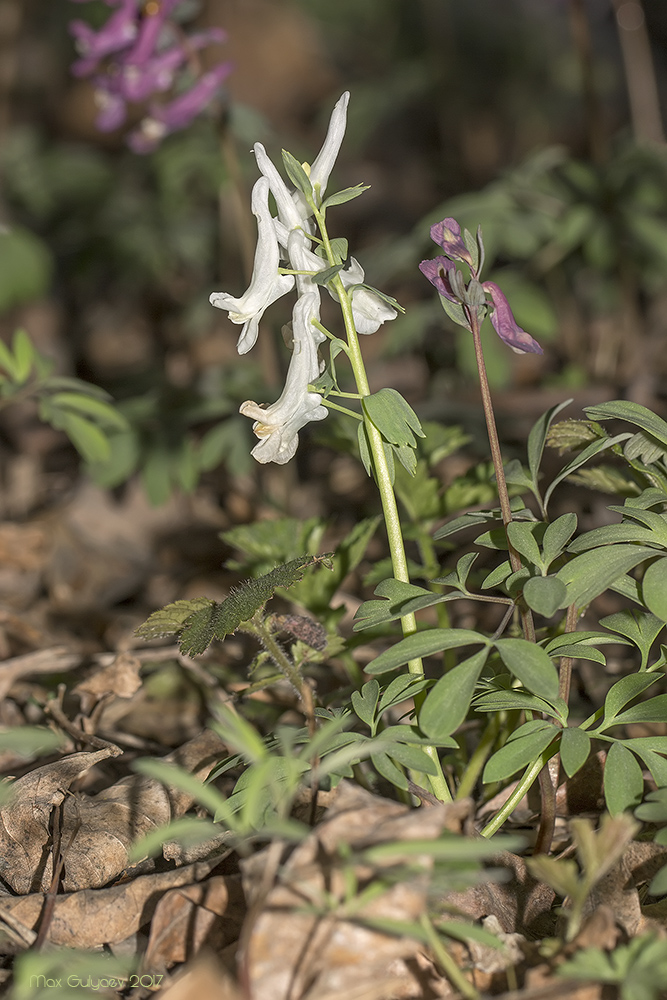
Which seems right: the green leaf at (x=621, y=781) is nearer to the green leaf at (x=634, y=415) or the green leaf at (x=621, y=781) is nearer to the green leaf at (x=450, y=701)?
the green leaf at (x=450, y=701)

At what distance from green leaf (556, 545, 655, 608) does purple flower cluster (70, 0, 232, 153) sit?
87.7 inches

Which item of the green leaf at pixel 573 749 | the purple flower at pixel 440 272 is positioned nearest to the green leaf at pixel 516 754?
the green leaf at pixel 573 749

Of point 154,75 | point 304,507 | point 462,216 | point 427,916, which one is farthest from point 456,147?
point 427,916

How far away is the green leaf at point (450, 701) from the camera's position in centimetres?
109

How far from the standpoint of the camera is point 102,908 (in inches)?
51.1

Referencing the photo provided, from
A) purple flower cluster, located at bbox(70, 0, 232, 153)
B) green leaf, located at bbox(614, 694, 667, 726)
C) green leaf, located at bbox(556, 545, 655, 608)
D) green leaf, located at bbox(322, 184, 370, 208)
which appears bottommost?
green leaf, located at bbox(614, 694, 667, 726)

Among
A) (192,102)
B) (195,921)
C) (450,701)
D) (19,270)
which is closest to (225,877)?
(195,921)

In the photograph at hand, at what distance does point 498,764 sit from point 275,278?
0.78m

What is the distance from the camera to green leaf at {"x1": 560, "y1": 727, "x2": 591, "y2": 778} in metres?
1.09

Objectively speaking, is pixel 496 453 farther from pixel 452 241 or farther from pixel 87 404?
pixel 87 404

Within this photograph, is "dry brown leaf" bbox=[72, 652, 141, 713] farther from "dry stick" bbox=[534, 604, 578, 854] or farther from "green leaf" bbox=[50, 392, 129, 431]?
"dry stick" bbox=[534, 604, 578, 854]

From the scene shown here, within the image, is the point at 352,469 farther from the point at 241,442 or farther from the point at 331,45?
the point at 331,45

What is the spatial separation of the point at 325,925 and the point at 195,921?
33cm

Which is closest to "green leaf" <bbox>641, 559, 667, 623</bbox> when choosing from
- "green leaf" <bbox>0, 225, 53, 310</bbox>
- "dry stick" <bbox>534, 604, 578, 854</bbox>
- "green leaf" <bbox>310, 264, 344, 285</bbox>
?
"dry stick" <bbox>534, 604, 578, 854</bbox>
